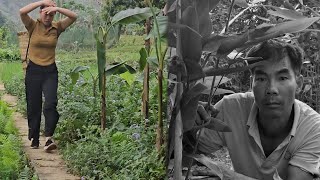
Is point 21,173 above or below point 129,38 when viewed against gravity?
below

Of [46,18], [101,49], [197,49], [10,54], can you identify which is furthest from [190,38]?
[10,54]

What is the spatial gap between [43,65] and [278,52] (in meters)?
0.64

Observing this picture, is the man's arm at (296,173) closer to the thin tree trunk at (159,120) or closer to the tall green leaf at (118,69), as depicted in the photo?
the thin tree trunk at (159,120)

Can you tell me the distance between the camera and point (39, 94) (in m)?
1.23

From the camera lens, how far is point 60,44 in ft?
3.91

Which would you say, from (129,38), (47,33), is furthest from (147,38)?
(47,33)

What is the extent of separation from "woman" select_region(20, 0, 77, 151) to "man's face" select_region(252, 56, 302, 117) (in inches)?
20.2

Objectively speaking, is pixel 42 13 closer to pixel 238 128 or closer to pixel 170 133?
pixel 170 133

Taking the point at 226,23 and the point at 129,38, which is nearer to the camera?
the point at 226,23

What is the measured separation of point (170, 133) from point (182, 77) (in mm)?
152

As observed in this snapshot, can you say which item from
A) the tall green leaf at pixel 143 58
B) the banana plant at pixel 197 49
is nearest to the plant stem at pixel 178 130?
the banana plant at pixel 197 49

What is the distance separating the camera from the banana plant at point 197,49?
32.0 inches

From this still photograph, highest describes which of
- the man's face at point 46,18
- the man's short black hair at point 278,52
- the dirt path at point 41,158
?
the man's face at point 46,18

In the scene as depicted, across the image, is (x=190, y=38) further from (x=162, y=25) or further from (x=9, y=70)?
(x=9, y=70)
